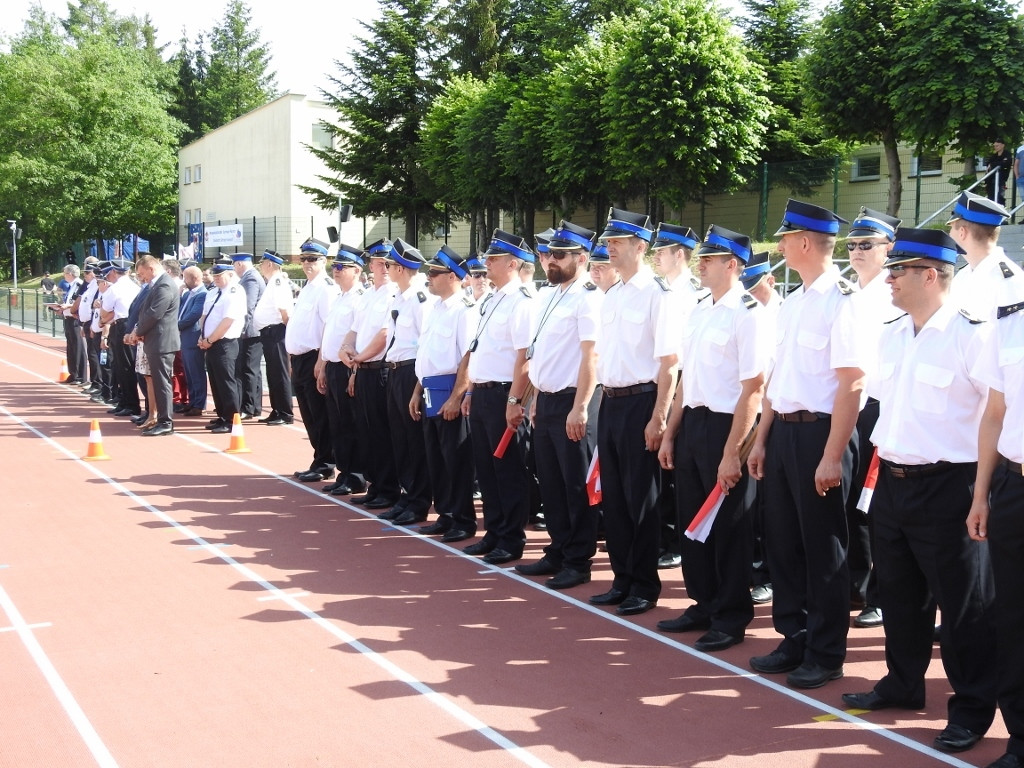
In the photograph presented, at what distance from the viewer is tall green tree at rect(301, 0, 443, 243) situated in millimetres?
44094

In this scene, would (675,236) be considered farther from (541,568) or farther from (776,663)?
(776,663)

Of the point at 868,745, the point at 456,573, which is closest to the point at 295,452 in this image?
the point at 456,573

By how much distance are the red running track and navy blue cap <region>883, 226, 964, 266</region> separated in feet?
6.60

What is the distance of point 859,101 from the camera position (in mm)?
26094

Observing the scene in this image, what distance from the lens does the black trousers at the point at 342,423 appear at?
1018cm

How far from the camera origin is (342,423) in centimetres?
1023

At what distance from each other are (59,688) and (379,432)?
4560mm

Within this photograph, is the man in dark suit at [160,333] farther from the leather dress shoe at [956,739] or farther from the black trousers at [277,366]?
the leather dress shoe at [956,739]

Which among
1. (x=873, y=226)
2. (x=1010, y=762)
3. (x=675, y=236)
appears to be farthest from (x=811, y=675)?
(x=675, y=236)

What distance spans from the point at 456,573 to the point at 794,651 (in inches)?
105

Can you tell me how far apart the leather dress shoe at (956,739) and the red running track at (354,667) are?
43 mm

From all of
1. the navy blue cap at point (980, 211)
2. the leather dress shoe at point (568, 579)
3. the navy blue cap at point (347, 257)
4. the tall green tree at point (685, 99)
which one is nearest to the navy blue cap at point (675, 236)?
the navy blue cap at point (980, 211)

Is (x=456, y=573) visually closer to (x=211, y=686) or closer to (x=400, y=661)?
(x=400, y=661)

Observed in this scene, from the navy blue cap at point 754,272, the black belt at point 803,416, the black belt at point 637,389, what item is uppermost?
the navy blue cap at point 754,272
